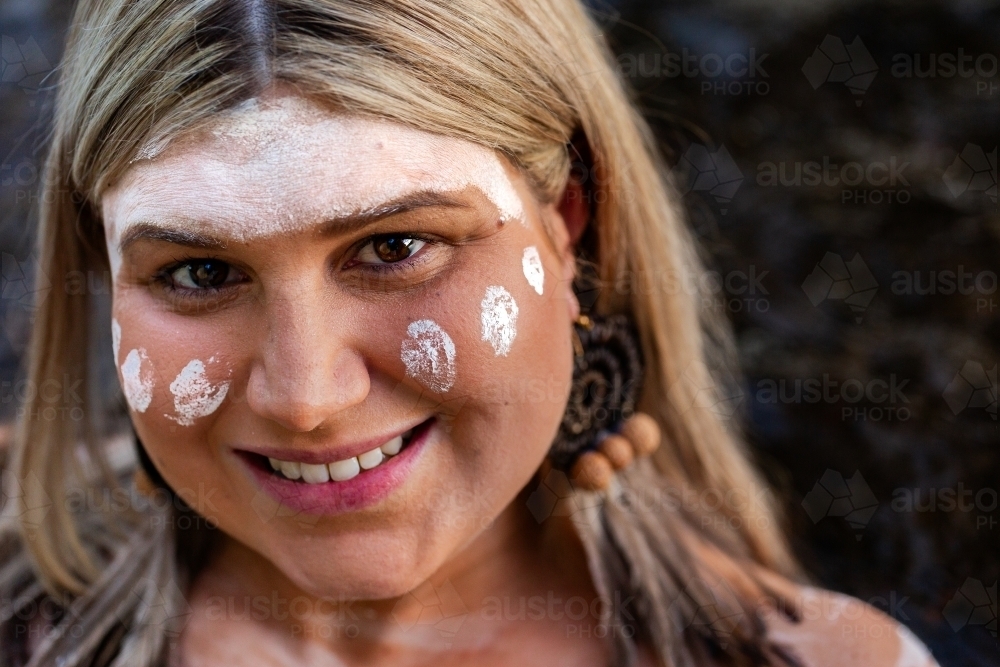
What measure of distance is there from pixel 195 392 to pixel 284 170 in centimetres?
34

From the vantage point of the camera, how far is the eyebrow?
47.5 inches

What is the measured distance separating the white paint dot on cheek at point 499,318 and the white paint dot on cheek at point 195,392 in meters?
0.36

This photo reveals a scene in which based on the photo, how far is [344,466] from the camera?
4.48 feet

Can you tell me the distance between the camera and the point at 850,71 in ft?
9.87

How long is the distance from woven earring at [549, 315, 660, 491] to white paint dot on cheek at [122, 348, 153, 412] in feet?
2.12

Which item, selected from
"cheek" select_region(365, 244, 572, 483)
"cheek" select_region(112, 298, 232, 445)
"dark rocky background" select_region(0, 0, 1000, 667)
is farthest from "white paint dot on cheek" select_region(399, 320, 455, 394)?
"dark rocky background" select_region(0, 0, 1000, 667)

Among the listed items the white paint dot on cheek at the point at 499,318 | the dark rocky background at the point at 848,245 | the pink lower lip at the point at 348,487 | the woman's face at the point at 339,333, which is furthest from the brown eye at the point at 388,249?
the dark rocky background at the point at 848,245

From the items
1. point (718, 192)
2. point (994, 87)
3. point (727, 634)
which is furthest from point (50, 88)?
point (994, 87)

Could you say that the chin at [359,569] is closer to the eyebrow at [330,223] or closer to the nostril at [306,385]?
the nostril at [306,385]

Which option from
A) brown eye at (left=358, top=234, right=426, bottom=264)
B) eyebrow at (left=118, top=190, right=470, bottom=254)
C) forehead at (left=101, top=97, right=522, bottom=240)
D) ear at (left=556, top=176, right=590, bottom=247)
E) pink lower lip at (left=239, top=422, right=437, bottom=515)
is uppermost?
forehead at (left=101, top=97, right=522, bottom=240)

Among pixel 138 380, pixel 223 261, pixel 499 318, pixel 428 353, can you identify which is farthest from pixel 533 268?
pixel 138 380

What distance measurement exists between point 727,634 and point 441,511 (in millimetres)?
667

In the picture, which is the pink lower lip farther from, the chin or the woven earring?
the woven earring

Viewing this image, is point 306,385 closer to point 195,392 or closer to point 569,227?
point 195,392
